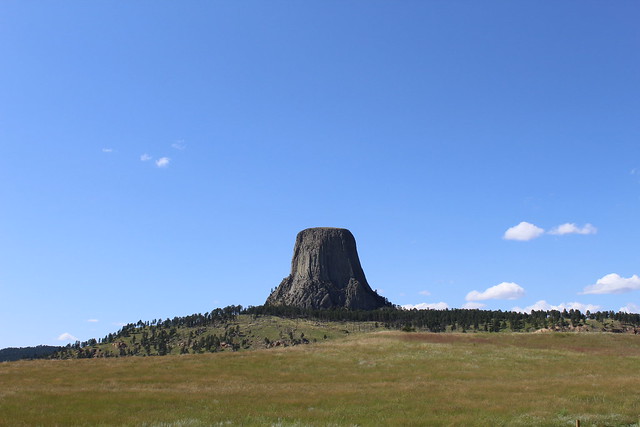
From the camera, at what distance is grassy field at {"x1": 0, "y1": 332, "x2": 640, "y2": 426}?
2614cm

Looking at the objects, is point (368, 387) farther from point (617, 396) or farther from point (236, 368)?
point (236, 368)

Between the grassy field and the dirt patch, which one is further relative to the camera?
the dirt patch

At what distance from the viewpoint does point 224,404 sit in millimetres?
31078

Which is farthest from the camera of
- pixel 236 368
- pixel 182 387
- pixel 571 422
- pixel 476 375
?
pixel 236 368

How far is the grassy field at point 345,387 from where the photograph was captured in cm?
2614

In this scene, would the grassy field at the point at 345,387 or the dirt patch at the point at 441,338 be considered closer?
the grassy field at the point at 345,387

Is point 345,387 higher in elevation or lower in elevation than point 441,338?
higher

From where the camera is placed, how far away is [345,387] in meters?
40.8

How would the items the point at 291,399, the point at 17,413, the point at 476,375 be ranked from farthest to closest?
1. the point at 476,375
2. the point at 291,399
3. the point at 17,413

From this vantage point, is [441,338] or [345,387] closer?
[345,387]

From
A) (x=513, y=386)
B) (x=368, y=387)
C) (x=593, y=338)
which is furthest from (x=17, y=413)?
(x=593, y=338)

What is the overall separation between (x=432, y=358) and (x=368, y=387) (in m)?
26.9

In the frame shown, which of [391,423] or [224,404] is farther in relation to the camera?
[224,404]

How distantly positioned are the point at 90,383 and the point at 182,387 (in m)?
10.8
